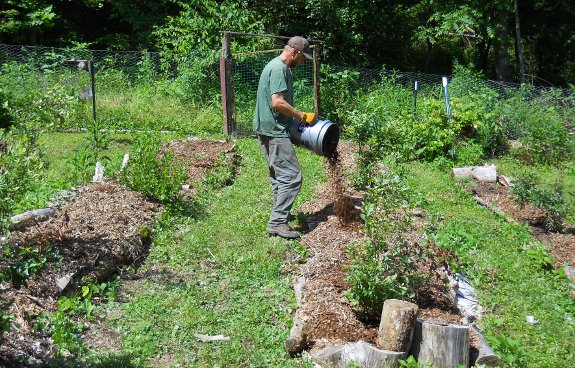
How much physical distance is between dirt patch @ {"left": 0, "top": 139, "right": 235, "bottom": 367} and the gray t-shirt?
5.24ft

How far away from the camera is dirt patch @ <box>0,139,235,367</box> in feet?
15.4

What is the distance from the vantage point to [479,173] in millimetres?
10398

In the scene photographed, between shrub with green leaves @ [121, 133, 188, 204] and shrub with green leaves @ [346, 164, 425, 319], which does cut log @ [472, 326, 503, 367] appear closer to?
shrub with green leaves @ [346, 164, 425, 319]

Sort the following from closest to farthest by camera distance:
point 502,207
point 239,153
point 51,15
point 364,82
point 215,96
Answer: point 502,207
point 239,153
point 215,96
point 364,82
point 51,15

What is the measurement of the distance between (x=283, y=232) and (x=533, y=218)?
11.6ft

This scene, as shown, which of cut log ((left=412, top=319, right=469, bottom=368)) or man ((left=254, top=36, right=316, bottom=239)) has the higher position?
man ((left=254, top=36, right=316, bottom=239))

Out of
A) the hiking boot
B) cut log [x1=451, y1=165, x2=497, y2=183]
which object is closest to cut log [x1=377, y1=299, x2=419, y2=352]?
the hiking boot

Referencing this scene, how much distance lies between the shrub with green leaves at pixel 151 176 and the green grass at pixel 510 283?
9.09 feet

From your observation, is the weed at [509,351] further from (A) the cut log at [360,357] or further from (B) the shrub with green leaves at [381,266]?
(B) the shrub with green leaves at [381,266]

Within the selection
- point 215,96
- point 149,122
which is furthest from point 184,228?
point 215,96

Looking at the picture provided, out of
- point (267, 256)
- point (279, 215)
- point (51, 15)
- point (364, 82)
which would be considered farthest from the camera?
point (51, 15)

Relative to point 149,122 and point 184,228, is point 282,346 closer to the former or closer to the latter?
point 184,228

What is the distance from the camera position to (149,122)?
42.5 ft

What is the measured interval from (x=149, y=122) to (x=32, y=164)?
18.2 feet
